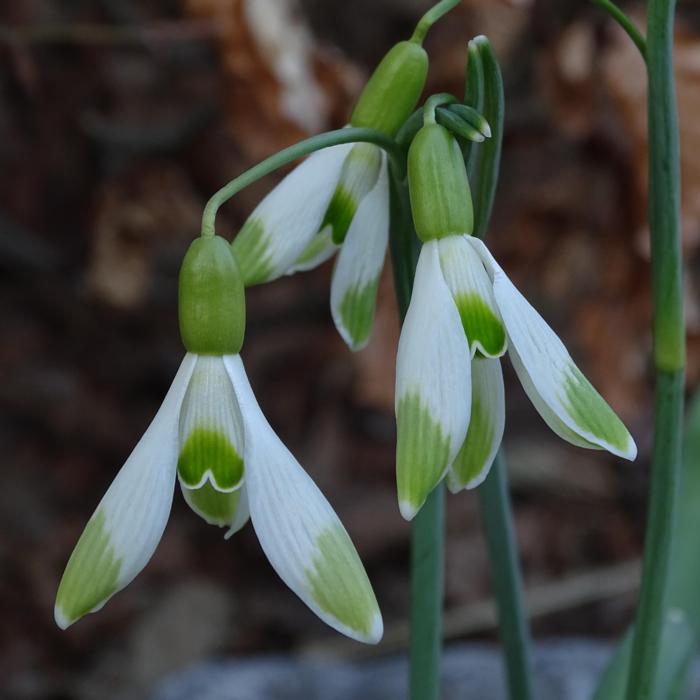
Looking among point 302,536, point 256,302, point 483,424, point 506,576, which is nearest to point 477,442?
point 483,424

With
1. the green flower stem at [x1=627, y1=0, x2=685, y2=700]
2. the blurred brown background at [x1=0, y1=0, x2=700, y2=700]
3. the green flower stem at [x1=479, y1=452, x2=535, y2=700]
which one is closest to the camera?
the green flower stem at [x1=627, y1=0, x2=685, y2=700]

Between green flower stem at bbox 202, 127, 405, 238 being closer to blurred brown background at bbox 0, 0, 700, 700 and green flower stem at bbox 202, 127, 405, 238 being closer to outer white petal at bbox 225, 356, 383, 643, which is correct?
outer white petal at bbox 225, 356, 383, 643

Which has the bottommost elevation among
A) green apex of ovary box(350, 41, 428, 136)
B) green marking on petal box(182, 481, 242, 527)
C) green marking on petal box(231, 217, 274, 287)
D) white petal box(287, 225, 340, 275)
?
green marking on petal box(182, 481, 242, 527)

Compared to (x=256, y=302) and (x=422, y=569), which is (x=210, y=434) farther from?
(x=256, y=302)

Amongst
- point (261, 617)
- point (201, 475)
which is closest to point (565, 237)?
point (261, 617)

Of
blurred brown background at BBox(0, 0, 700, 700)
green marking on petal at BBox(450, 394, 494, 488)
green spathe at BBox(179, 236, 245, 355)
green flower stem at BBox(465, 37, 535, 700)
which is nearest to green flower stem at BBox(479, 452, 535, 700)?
green flower stem at BBox(465, 37, 535, 700)

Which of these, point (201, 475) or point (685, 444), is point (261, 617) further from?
point (201, 475)

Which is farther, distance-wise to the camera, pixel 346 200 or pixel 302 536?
pixel 346 200
